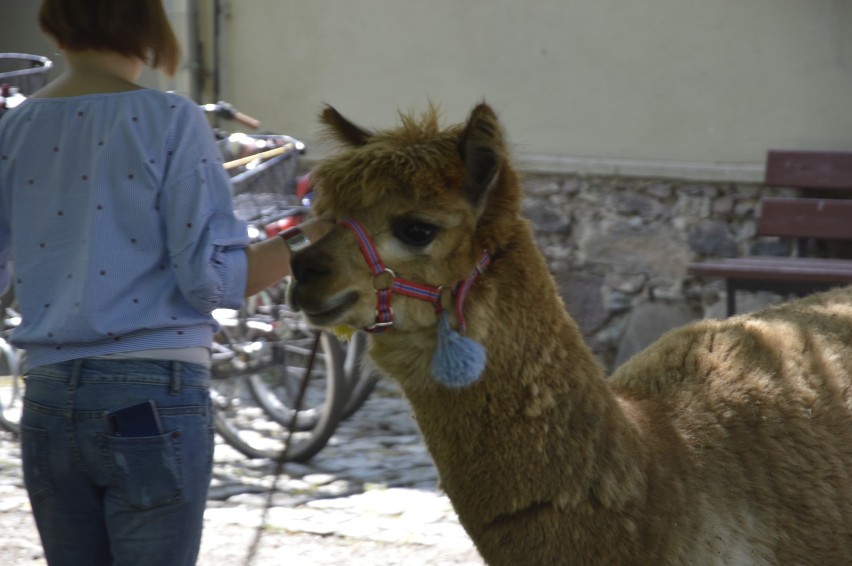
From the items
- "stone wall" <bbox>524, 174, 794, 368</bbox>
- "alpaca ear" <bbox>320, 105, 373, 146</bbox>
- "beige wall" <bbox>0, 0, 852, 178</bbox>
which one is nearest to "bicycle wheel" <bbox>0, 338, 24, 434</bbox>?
"beige wall" <bbox>0, 0, 852, 178</bbox>

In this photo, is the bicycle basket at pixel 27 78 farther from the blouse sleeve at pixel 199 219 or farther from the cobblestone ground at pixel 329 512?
the blouse sleeve at pixel 199 219

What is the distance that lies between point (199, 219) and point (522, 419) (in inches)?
29.1

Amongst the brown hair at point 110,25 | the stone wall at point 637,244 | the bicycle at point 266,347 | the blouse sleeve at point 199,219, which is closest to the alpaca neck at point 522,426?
the blouse sleeve at point 199,219

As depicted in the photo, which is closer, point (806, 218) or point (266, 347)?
point (266, 347)

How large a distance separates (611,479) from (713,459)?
27 cm

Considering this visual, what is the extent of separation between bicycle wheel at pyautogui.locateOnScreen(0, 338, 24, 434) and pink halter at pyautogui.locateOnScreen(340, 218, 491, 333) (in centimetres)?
365

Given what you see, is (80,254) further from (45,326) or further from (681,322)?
(681,322)

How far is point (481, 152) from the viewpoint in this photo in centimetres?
223

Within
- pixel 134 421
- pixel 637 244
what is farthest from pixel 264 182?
pixel 134 421

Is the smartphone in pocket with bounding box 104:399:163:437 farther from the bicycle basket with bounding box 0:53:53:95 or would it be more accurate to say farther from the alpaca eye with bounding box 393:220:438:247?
the bicycle basket with bounding box 0:53:53:95

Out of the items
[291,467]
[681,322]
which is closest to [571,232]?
[681,322]

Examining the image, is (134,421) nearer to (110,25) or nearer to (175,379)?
(175,379)

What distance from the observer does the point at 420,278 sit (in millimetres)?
2297

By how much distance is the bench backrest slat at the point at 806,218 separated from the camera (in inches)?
237
